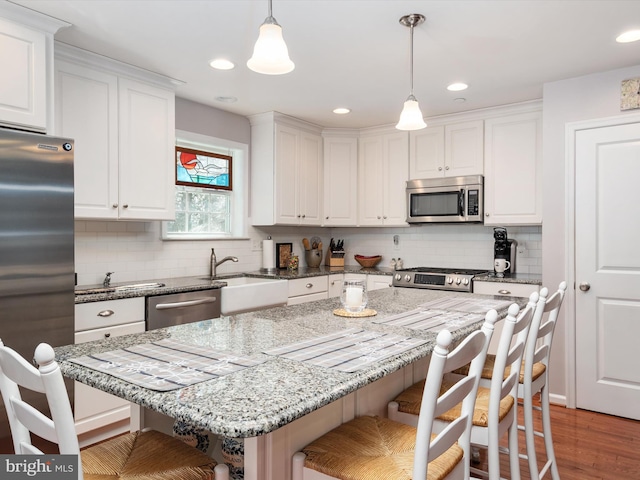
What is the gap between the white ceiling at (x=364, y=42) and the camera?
7.62 ft

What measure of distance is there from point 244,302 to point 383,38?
2137 mm

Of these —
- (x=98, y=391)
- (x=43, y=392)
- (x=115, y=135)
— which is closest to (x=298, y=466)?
(x=43, y=392)

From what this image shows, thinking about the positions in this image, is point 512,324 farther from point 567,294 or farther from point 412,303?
point 567,294

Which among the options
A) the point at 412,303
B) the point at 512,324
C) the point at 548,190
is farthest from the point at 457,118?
the point at 512,324

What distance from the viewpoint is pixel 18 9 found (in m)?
2.32

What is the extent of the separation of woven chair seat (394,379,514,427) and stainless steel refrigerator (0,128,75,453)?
1.79 metres

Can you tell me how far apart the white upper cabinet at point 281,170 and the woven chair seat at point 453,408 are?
9.20ft

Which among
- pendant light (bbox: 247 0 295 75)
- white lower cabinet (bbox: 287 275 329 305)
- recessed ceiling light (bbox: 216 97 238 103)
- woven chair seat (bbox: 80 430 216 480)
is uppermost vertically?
recessed ceiling light (bbox: 216 97 238 103)

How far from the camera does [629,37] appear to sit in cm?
267

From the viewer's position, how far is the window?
13.0 feet

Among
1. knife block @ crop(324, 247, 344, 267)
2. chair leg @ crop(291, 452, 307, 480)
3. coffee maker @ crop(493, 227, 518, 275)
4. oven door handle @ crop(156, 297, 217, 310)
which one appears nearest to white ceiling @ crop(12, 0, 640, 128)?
coffee maker @ crop(493, 227, 518, 275)

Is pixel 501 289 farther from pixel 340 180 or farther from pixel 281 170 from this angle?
pixel 281 170

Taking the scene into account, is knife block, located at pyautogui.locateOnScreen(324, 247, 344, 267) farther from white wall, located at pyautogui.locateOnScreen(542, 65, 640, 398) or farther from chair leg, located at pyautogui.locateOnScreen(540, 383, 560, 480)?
chair leg, located at pyautogui.locateOnScreen(540, 383, 560, 480)

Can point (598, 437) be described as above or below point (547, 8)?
below
